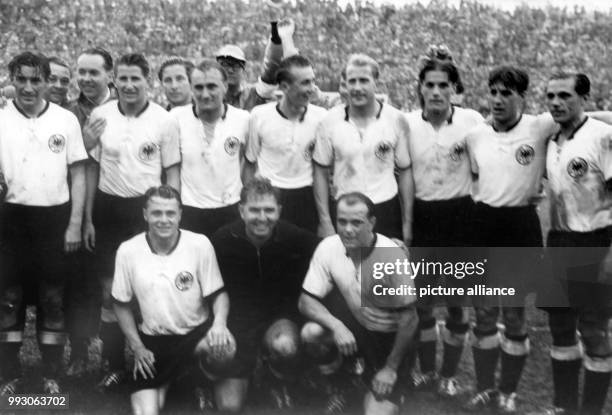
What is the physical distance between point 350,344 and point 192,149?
0.98 metres

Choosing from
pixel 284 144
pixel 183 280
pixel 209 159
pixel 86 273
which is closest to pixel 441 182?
pixel 284 144

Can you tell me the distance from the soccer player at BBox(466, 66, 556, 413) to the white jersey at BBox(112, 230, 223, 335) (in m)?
1.01

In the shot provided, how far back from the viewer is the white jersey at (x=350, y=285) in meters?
2.78

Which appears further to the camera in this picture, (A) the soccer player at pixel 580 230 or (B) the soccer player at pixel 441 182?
(B) the soccer player at pixel 441 182

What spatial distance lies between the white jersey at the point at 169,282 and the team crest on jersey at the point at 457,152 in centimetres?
98

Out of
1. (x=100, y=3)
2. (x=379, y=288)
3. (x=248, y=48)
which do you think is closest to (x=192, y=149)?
(x=379, y=288)

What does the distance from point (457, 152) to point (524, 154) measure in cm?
28

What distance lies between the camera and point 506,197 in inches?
109

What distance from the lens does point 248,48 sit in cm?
597

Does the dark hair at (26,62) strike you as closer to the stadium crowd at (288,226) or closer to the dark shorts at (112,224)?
the stadium crowd at (288,226)

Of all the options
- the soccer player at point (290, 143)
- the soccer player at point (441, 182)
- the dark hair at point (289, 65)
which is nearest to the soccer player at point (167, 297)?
the soccer player at point (290, 143)

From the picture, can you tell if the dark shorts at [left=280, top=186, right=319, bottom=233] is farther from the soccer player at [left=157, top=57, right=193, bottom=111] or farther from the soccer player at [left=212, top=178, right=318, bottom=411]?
the soccer player at [left=157, top=57, right=193, bottom=111]

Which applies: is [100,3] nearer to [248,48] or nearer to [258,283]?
[248,48]

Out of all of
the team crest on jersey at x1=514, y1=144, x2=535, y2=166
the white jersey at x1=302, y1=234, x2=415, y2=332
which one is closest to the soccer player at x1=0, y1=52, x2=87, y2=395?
the white jersey at x1=302, y1=234, x2=415, y2=332
